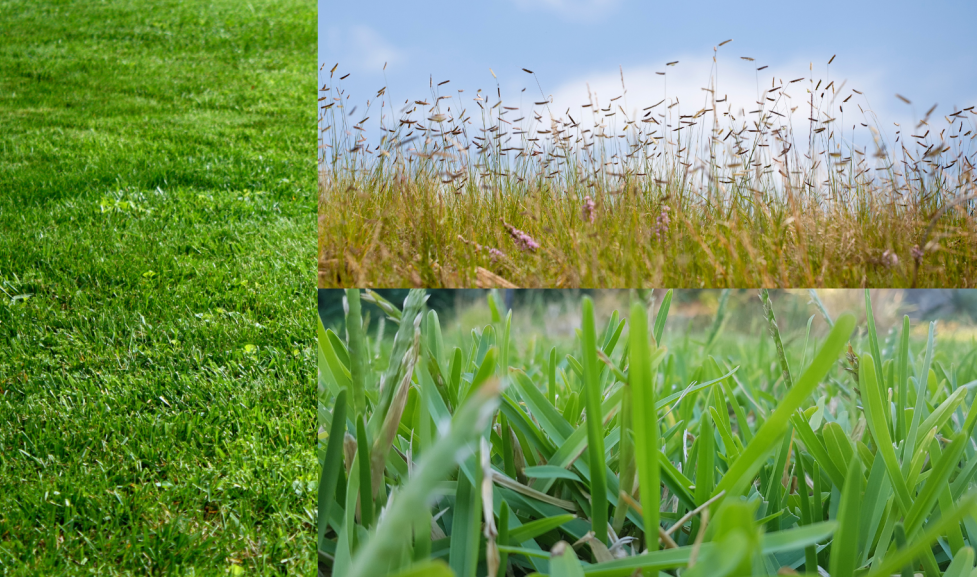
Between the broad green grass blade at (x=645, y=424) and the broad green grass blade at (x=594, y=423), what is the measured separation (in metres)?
0.02

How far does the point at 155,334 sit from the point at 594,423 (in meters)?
2.05

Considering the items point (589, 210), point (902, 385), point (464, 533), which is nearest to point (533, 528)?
point (464, 533)

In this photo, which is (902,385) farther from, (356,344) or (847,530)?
(356,344)

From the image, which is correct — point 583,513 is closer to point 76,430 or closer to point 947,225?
point 947,225

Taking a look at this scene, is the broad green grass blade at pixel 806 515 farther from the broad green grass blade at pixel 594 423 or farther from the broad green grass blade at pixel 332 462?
the broad green grass blade at pixel 332 462

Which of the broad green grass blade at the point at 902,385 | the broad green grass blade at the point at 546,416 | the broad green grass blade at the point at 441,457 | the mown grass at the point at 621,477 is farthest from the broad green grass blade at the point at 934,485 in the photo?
the broad green grass blade at the point at 441,457

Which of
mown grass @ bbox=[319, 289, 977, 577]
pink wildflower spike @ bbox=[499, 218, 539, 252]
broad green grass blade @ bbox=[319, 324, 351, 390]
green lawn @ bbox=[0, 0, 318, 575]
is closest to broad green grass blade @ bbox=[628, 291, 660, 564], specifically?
mown grass @ bbox=[319, 289, 977, 577]

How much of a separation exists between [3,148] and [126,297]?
7.06ft

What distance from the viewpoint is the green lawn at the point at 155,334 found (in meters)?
1.34

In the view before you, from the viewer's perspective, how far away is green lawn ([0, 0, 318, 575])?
1.34m

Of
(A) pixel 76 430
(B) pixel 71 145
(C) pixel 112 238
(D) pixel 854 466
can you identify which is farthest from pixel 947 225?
(B) pixel 71 145

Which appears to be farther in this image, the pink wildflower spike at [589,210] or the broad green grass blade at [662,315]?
the pink wildflower spike at [589,210]

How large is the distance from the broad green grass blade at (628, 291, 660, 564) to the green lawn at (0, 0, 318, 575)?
1192mm

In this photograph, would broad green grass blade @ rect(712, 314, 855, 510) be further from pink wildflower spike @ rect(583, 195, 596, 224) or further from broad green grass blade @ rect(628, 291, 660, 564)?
pink wildflower spike @ rect(583, 195, 596, 224)
